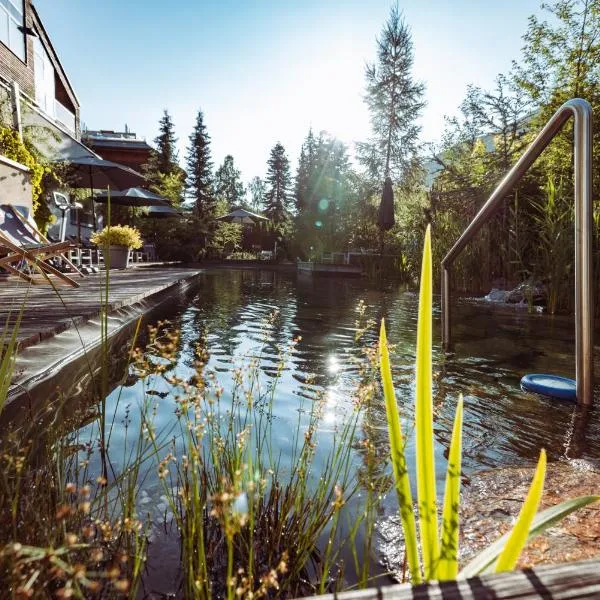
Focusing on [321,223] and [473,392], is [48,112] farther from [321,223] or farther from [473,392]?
[473,392]

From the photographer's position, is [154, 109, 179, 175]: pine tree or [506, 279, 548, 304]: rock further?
[154, 109, 179, 175]: pine tree

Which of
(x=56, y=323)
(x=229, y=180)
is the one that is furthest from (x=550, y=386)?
(x=229, y=180)

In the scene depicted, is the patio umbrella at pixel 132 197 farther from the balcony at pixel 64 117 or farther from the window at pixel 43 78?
the balcony at pixel 64 117

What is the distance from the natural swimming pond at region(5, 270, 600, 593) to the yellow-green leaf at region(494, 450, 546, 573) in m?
0.62

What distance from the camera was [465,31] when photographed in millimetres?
6230

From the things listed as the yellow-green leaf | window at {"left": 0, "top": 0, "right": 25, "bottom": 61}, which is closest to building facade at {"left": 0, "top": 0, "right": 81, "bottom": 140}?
window at {"left": 0, "top": 0, "right": 25, "bottom": 61}

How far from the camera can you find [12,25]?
12.5 m

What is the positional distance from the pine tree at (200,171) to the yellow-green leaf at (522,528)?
29523 mm

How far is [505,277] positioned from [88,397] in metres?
8.41

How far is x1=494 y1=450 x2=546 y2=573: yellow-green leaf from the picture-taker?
574 millimetres

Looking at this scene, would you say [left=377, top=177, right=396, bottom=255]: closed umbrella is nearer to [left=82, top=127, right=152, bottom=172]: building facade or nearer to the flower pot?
the flower pot

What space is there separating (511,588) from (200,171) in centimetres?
3141

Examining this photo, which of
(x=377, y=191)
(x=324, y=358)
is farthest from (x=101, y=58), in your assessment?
(x=377, y=191)

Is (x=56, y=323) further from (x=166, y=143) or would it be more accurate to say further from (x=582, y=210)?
(x=166, y=143)
